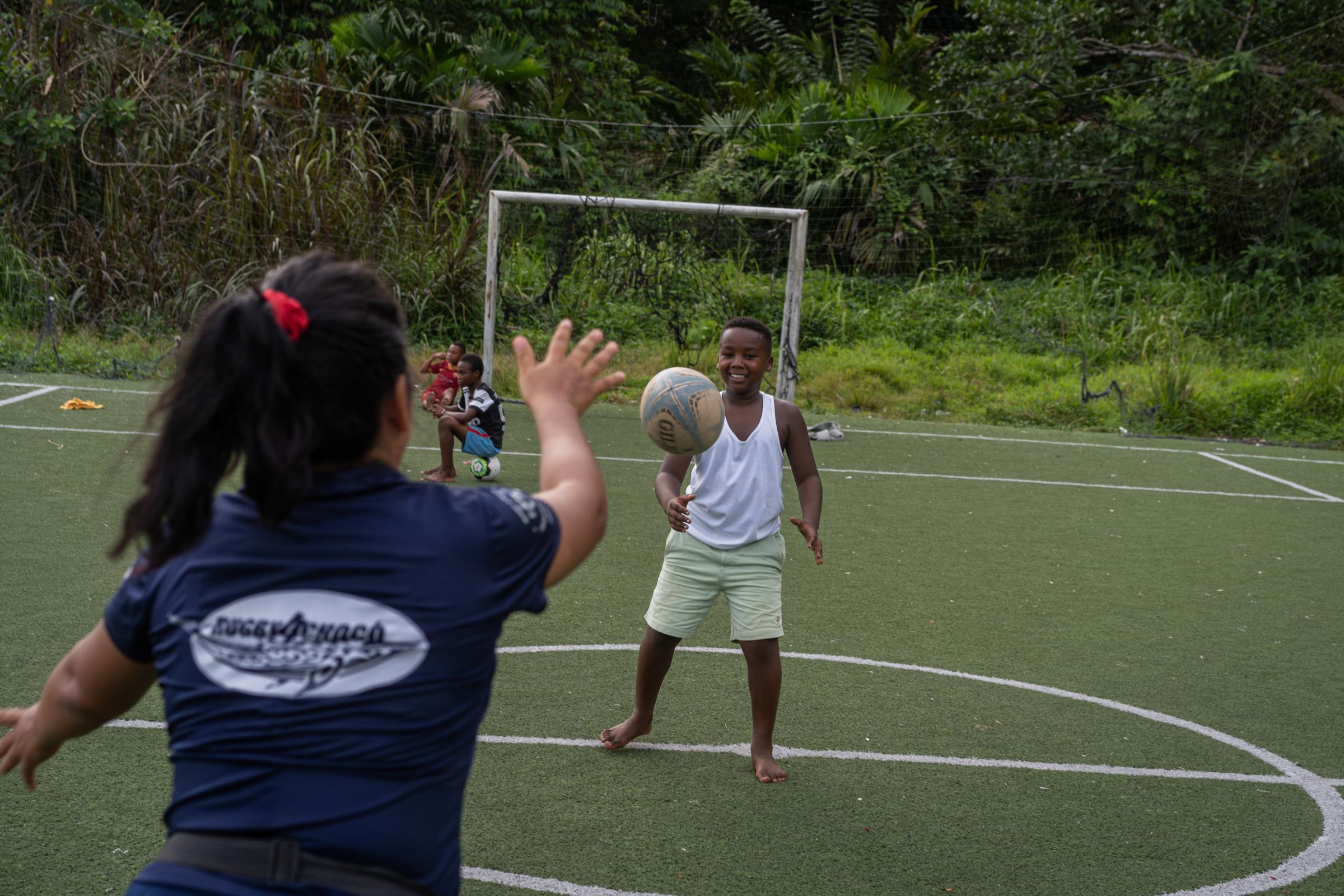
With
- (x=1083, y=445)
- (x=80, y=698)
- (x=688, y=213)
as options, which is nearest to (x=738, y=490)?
Answer: (x=80, y=698)

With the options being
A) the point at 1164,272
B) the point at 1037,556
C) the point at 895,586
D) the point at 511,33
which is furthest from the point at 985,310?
the point at 895,586

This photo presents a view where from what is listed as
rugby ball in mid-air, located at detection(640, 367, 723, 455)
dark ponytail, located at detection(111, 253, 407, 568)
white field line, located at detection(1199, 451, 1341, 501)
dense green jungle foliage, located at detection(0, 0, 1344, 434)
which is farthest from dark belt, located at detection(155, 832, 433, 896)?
dense green jungle foliage, located at detection(0, 0, 1344, 434)

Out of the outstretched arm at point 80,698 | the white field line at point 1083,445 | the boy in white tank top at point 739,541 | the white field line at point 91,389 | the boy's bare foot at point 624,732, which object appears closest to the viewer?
the outstretched arm at point 80,698

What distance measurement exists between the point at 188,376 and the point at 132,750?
2.93 meters

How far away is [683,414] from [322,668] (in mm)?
2582

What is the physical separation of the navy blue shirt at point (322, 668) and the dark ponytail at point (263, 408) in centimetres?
4

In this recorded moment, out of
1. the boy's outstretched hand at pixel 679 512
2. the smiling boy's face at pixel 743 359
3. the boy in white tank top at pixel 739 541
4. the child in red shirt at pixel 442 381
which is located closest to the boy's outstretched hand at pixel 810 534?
the boy in white tank top at pixel 739 541

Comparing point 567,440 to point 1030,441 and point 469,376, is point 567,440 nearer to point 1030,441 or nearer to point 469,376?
point 469,376

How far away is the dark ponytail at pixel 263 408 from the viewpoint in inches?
58.2

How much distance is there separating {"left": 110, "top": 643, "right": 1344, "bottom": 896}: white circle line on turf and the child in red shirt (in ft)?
14.6

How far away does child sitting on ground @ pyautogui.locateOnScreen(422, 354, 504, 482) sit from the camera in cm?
902

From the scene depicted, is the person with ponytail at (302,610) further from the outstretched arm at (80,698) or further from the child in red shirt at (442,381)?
the child in red shirt at (442,381)

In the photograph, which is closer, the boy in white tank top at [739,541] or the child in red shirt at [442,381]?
the boy in white tank top at [739,541]

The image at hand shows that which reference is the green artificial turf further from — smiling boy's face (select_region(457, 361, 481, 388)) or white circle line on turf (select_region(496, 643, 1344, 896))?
smiling boy's face (select_region(457, 361, 481, 388))
